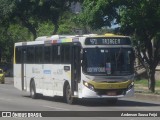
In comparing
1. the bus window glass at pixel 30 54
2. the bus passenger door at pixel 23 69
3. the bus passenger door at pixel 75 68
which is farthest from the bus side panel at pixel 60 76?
the bus passenger door at pixel 23 69

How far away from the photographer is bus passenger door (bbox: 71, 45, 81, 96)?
27.8 meters

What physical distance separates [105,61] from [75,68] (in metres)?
1.52

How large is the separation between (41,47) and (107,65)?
234 inches

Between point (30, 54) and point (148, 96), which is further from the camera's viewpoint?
point (30, 54)

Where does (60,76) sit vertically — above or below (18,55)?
below

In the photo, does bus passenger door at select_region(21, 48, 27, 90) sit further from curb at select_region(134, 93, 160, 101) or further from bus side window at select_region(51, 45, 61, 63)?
curb at select_region(134, 93, 160, 101)

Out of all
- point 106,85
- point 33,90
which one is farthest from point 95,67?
point 33,90

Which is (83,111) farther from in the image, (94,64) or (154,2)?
(154,2)

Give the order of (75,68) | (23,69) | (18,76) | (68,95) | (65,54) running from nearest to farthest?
1. (75,68)
2. (68,95)
3. (65,54)
4. (23,69)
5. (18,76)

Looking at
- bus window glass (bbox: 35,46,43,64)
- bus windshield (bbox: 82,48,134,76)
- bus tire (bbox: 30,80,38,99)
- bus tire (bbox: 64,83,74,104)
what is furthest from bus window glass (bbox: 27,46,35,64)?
bus windshield (bbox: 82,48,134,76)

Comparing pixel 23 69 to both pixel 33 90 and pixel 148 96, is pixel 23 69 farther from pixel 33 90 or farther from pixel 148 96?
pixel 148 96

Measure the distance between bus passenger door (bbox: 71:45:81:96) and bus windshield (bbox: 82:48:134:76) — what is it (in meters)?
0.47

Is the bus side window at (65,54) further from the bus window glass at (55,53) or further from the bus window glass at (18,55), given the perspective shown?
the bus window glass at (18,55)

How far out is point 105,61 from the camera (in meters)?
27.4
